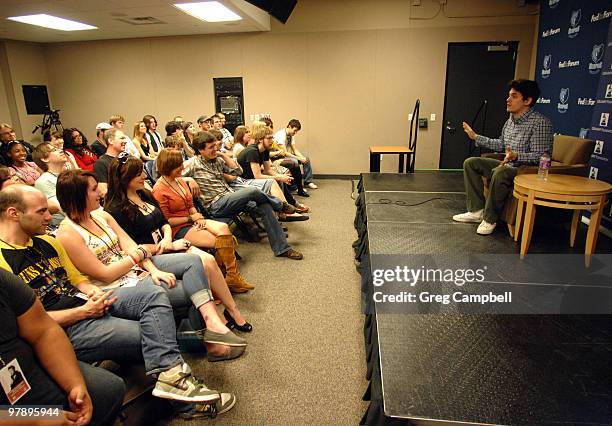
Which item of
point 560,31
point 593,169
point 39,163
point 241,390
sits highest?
point 560,31

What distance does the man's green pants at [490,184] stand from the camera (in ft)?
9.62

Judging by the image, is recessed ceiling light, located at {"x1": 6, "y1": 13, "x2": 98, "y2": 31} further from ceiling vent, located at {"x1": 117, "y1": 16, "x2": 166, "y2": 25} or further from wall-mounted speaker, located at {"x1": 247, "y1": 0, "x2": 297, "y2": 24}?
wall-mounted speaker, located at {"x1": 247, "y1": 0, "x2": 297, "y2": 24}

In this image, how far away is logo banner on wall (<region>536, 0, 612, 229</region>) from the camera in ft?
11.5

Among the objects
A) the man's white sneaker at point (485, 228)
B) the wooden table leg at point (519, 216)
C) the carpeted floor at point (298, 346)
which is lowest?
the carpeted floor at point (298, 346)

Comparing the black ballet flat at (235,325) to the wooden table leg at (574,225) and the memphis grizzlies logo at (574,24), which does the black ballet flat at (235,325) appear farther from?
the memphis grizzlies logo at (574,24)

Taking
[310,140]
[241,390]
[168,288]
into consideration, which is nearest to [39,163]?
[168,288]

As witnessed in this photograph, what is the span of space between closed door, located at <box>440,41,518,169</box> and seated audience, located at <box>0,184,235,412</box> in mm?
5994

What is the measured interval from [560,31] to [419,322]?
4.83 metres

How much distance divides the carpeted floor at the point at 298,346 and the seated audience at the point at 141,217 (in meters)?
0.29

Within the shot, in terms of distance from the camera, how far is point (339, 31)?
632cm

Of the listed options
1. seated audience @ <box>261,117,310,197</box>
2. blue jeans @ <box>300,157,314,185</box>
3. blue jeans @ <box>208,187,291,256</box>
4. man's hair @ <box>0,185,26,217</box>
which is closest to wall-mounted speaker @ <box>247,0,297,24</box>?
seated audience @ <box>261,117,310,197</box>

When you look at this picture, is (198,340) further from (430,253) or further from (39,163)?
(39,163)

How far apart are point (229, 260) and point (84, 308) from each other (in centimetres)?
125
